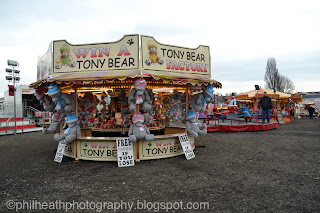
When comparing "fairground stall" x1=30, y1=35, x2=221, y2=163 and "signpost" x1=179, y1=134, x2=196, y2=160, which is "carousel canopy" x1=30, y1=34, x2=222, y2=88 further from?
"signpost" x1=179, y1=134, x2=196, y2=160

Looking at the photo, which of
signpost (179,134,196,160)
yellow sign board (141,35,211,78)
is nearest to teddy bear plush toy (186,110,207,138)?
signpost (179,134,196,160)

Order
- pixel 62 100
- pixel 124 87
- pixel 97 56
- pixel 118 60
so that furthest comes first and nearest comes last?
pixel 124 87 < pixel 97 56 < pixel 118 60 < pixel 62 100

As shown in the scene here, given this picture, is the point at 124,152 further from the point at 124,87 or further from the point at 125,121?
the point at 124,87

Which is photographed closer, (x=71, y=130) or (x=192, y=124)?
(x=71, y=130)

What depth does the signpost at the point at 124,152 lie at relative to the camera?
6.71 meters

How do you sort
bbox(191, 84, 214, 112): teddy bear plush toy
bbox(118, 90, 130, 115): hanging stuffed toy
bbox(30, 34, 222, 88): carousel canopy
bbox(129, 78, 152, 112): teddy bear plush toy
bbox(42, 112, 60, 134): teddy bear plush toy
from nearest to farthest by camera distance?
bbox(129, 78, 152, 112): teddy bear plush toy, bbox(30, 34, 222, 88): carousel canopy, bbox(191, 84, 214, 112): teddy bear plush toy, bbox(42, 112, 60, 134): teddy bear plush toy, bbox(118, 90, 130, 115): hanging stuffed toy

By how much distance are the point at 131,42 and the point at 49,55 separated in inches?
135

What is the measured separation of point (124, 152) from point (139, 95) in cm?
189

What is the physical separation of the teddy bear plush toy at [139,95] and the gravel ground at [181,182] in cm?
192

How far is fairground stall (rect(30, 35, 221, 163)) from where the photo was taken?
22.6 feet

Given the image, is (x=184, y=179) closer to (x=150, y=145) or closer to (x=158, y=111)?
(x=150, y=145)

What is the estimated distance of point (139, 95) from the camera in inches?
267

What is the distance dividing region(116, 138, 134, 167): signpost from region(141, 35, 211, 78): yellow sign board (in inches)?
103

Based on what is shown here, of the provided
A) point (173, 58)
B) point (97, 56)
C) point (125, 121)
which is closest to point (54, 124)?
point (125, 121)
